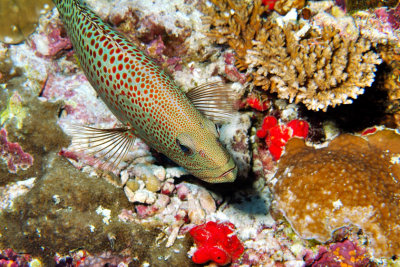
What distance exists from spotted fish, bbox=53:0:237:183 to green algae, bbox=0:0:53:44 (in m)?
2.47

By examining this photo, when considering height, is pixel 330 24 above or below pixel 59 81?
above

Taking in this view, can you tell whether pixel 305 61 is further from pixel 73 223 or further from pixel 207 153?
pixel 73 223

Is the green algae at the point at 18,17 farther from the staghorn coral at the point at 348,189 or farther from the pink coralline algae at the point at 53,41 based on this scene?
the staghorn coral at the point at 348,189

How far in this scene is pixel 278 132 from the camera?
4.57 meters

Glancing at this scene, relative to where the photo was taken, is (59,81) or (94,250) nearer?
(94,250)

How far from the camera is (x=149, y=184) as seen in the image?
4.45m

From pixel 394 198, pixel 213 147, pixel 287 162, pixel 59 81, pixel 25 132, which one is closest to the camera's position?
pixel 213 147

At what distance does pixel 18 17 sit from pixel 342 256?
736 cm

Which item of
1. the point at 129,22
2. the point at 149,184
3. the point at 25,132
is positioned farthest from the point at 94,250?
the point at 129,22

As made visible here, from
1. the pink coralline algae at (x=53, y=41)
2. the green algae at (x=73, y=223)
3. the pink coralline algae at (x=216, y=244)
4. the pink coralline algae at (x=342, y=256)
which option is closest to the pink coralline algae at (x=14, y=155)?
the green algae at (x=73, y=223)

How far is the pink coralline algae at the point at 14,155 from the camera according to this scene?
14.7 ft

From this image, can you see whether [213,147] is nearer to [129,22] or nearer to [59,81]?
[129,22]

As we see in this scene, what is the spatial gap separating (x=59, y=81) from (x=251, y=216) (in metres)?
4.65

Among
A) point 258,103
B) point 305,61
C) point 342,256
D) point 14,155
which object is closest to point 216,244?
point 342,256
